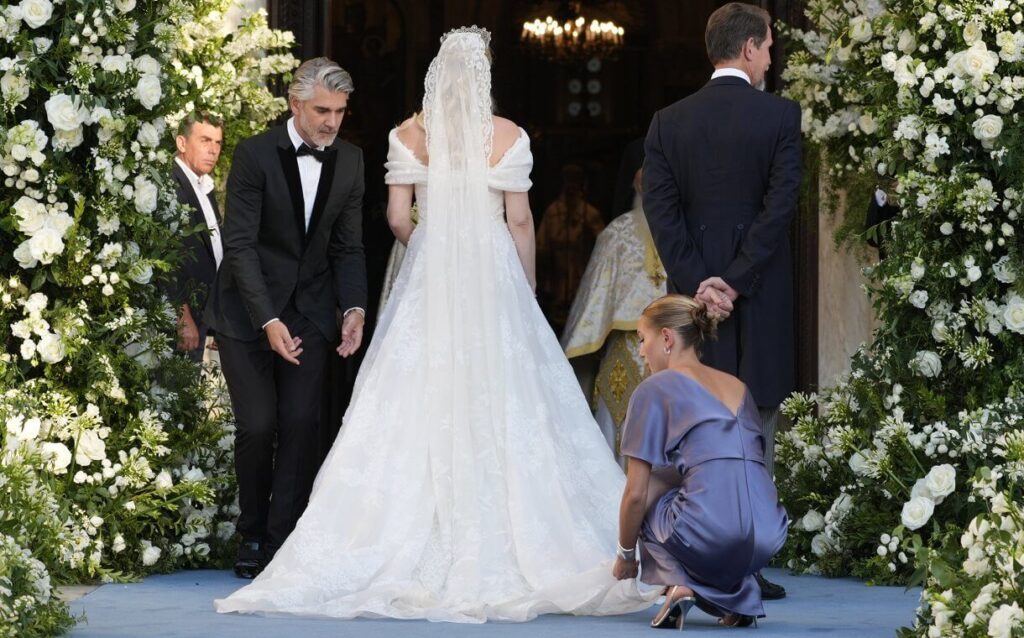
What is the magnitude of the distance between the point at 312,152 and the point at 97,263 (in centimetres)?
86

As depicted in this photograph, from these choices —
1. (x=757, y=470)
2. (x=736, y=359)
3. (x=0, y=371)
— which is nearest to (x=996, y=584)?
(x=757, y=470)

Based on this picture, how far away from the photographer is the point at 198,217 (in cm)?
761

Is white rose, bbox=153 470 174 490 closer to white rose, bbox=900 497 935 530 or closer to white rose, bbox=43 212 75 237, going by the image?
white rose, bbox=43 212 75 237

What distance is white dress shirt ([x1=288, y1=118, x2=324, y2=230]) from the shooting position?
6438 millimetres

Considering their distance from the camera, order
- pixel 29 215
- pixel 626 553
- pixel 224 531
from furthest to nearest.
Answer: pixel 224 531 < pixel 29 215 < pixel 626 553

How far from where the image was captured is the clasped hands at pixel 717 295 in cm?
595

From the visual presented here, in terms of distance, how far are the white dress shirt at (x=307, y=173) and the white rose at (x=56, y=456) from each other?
116 centimetres

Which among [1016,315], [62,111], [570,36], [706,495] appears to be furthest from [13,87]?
[570,36]

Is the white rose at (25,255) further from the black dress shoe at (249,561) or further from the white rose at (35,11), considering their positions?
the black dress shoe at (249,561)

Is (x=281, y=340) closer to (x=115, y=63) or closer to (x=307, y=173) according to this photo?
(x=307, y=173)

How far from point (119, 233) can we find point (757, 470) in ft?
8.61

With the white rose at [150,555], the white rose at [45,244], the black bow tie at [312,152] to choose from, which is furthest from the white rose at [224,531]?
the black bow tie at [312,152]

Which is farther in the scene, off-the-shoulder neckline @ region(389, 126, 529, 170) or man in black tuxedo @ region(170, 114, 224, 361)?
man in black tuxedo @ region(170, 114, 224, 361)

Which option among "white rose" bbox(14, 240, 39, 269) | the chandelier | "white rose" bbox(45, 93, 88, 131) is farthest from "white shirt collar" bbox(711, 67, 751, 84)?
the chandelier
